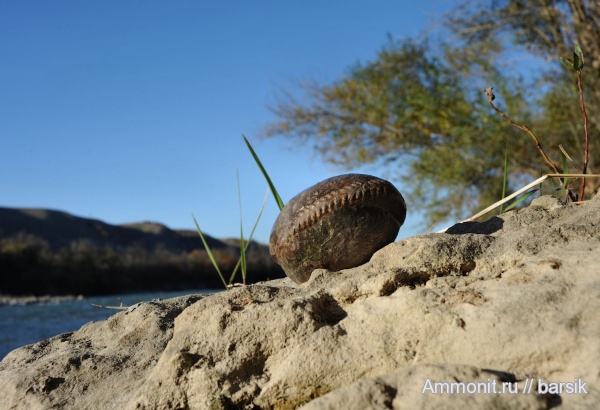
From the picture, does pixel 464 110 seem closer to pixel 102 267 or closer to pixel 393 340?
pixel 393 340

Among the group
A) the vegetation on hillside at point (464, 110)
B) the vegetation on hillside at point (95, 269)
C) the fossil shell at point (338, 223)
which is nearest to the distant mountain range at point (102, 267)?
the vegetation on hillside at point (95, 269)

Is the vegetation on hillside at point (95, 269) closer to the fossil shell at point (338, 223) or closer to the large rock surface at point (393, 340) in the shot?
the fossil shell at point (338, 223)

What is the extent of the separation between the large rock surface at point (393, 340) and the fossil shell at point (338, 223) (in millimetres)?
171

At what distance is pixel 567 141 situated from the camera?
11953 mm

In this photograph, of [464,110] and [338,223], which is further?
[464,110]

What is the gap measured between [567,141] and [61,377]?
11.6 m

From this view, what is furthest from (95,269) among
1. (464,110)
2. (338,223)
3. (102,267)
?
(338,223)

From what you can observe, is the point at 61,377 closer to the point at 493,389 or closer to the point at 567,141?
the point at 493,389

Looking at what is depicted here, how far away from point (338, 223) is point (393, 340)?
0.81 metres

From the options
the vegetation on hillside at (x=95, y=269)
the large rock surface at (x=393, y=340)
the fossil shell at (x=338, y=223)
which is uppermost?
the vegetation on hillside at (x=95, y=269)

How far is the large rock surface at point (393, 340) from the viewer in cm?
187

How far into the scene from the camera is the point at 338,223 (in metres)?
2.84

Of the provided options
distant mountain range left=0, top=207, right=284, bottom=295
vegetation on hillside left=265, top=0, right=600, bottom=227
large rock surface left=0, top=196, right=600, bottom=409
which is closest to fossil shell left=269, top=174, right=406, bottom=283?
large rock surface left=0, top=196, right=600, bottom=409

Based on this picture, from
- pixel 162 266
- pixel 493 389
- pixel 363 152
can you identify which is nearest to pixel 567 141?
pixel 363 152
